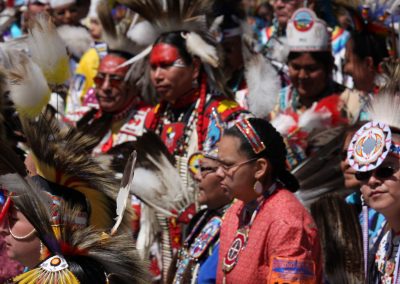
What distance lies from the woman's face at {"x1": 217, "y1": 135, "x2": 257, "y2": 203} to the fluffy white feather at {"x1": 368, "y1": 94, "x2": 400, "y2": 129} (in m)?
0.57

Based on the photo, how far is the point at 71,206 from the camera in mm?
3193

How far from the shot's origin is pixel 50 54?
14.1ft

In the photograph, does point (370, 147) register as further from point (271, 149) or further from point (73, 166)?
point (73, 166)

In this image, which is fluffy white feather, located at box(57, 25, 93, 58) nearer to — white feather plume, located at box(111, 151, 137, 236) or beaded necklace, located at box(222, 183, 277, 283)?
beaded necklace, located at box(222, 183, 277, 283)

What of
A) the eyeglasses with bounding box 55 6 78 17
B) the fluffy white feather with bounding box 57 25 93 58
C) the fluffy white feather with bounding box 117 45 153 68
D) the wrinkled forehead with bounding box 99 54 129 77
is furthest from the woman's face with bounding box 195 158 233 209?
the eyeglasses with bounding box 55 6 78 17

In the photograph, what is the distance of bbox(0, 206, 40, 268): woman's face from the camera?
3307 millimetres

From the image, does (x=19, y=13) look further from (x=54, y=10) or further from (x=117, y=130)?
(x=117, y=130)

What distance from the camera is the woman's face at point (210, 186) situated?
4375 millimetres

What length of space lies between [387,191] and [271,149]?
48cm

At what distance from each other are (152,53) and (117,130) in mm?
795

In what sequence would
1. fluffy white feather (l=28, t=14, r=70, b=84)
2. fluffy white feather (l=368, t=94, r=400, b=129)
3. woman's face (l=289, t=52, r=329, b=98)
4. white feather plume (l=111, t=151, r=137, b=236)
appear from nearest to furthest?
white feather plume (l=111, t=151, r=137, b=236), fluffy white feather (l=368, t=94, r=400, b=129), fluffy white feather (l=28, t=14, r=70, b=84), woman's face (l=289, t=52, r=329, b=98)

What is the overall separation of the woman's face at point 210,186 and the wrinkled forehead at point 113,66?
1743mm

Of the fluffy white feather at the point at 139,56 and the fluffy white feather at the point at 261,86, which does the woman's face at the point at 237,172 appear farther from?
the fluffy white feather at the point at 139,56

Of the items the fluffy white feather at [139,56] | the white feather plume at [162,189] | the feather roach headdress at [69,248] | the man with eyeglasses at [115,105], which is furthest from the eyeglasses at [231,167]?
the man with eyeglasses at [115,105]
